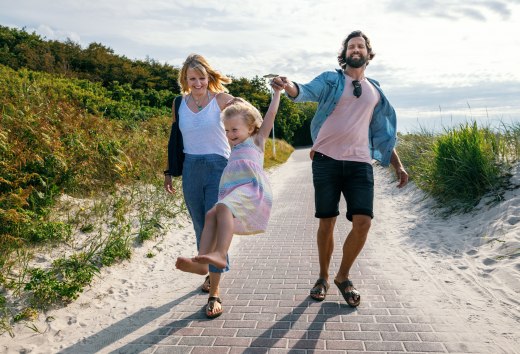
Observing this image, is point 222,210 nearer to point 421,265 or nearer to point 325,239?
point 325,239

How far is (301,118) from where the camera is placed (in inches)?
2058

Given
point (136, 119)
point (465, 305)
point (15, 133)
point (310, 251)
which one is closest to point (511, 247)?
point (465, 305)

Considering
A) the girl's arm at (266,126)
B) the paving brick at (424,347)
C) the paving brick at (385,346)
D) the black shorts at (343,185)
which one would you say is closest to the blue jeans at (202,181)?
the girl's arm at (266,126)

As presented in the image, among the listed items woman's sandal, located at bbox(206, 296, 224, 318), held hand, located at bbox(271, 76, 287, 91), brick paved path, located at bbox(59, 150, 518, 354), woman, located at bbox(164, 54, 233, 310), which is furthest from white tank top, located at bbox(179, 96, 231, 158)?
brick paved path, located at bbox(59, 150, 518, 354)

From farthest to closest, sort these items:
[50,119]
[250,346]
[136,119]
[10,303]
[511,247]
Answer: [136,119] < [50,119] < [511,247] < [10,303] < [250,346]

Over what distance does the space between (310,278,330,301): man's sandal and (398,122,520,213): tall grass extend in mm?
3911

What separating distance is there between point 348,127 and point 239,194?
4.16 feet

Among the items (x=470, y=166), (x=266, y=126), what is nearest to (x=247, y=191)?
(x=266, y=126)

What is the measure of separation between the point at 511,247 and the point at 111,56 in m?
23.6

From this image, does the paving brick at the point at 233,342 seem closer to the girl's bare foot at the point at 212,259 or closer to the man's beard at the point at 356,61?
the girl's bare foot at the point at 212,259

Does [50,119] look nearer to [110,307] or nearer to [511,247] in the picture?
[110,307]

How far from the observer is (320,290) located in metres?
4.09

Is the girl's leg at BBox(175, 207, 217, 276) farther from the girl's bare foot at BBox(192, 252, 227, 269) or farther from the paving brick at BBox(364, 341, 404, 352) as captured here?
the paving brick at BBox(364, 341, 404, 352)

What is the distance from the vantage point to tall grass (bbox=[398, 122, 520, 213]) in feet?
23.5
